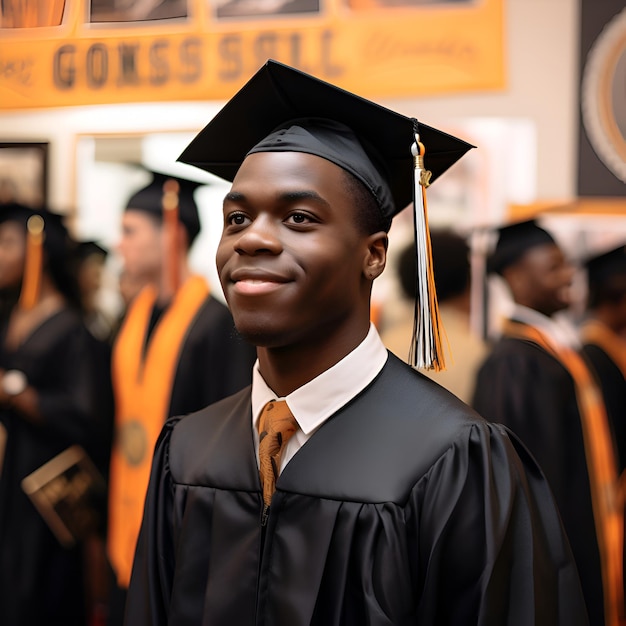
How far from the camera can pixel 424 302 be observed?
1.46 meters

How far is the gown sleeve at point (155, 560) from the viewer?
1.55 meters

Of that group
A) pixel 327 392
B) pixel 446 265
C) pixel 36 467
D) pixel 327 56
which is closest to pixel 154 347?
pixel 36 467

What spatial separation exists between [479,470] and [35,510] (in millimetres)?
2467

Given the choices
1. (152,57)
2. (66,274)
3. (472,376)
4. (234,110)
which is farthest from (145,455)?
(234,110)

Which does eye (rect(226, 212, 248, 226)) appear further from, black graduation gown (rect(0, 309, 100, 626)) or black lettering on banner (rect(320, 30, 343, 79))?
black graduation gown (rect(0, 309, 100, 626))

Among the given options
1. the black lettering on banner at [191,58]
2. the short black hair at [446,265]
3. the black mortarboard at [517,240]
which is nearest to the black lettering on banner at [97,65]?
the black lettering on banner at [191,58]

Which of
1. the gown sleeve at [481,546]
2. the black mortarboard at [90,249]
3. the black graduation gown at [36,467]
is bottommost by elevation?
the black graduation gown at [36,467]

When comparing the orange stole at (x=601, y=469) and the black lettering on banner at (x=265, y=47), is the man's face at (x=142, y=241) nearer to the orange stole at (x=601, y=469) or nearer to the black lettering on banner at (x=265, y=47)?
the black lettering on banner at (x=265, y=47)

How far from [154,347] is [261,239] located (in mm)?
2008

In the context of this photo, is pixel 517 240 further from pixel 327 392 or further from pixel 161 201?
pixel 327 392

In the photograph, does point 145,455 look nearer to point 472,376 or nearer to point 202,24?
point 472,376

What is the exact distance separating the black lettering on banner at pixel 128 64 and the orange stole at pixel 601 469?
1779 mm

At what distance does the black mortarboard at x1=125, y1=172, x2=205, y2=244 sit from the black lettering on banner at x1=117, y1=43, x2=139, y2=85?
0.37 metres

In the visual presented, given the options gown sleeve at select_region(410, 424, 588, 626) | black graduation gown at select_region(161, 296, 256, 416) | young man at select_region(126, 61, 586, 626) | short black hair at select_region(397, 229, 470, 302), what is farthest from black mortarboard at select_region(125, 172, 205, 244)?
gown sleeve at select_region(410, 424, 588, 626)
